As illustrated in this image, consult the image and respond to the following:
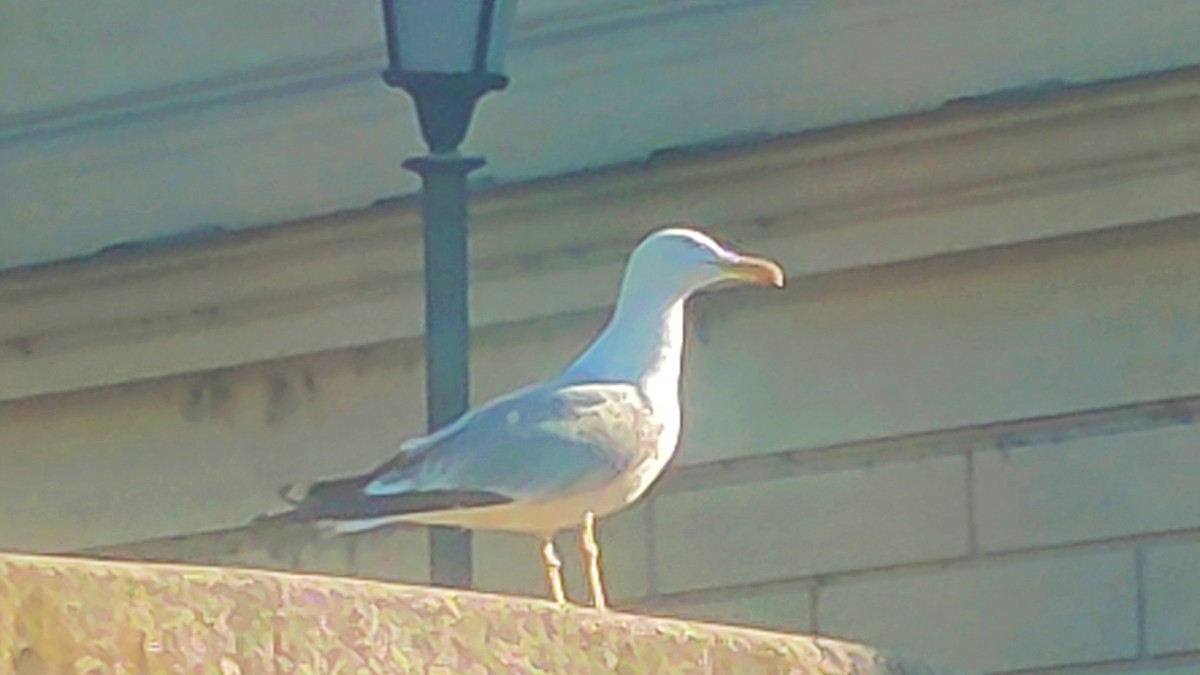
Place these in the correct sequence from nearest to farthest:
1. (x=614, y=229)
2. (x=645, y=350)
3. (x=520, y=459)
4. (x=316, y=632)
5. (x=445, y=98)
A: (x=316, y=632) → (x=520, y=459) → (x=645, y=350) → (x=445, y=98) → (x=614, y=229)

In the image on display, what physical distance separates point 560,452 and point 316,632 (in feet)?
7.90

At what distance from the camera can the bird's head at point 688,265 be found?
254 inches

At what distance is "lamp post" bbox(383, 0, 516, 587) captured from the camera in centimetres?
743

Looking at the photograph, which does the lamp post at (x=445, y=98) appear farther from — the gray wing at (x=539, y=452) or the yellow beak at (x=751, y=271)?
the gray wing at (x=539, y=452)

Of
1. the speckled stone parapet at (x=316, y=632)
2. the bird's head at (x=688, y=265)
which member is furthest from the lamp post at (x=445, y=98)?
the speckled stone parapet at (x=316, y=632)

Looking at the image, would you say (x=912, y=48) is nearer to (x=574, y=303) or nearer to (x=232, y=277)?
(x=574, y=303)

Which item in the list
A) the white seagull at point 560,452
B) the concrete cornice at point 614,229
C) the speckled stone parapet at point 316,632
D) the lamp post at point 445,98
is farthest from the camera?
the concrete cornice at point 614,229

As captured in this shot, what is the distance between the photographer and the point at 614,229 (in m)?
10.6

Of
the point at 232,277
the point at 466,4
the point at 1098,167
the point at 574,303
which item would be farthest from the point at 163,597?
the point at 232,277

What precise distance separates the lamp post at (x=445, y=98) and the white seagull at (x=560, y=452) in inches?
38.5

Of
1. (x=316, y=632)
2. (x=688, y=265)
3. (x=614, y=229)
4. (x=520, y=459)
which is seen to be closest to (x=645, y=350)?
(x=688, y=265)

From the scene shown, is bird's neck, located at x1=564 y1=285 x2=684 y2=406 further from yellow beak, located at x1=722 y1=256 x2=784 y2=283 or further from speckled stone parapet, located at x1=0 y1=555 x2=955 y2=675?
speckled stone parapet, located at x1=0 y1=555 x2=955 y2=675

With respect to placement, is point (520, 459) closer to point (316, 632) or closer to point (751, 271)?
point (751, 271)

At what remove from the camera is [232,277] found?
11.4m
